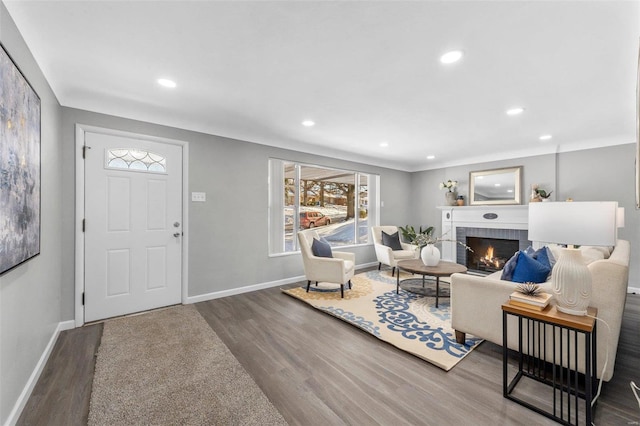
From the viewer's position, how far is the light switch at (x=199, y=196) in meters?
3.55

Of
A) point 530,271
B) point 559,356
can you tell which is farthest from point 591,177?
point 559,356

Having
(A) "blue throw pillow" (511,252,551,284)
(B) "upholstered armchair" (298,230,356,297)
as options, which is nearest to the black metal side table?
(A) "blue throw pillow" (511,252,551,284)

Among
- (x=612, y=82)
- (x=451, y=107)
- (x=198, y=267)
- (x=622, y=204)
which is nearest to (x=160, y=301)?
(x=198, y=267)

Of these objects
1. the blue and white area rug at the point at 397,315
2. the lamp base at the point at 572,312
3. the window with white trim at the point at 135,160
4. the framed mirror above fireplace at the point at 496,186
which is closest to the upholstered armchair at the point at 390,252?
the blue and white area rug at the point at 397,315

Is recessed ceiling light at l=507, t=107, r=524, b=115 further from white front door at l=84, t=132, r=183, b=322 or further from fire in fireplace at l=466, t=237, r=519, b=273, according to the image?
white front door at l=84, t=132, r=183, b=322

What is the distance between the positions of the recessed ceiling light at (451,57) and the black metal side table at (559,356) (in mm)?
1789

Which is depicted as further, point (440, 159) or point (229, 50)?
point (440, 159)

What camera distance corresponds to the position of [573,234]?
2002mm

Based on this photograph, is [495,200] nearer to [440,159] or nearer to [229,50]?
[440,159]

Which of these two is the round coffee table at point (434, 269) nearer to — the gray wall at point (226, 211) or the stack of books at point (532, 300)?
the stack of books at point (532, 300)

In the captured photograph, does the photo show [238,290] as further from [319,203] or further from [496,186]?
[496,186]

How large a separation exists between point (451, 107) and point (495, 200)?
306 centimetres

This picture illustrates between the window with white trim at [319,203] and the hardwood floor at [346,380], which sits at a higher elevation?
the window with white trim at [319,203]

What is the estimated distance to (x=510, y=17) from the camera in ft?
5.37
